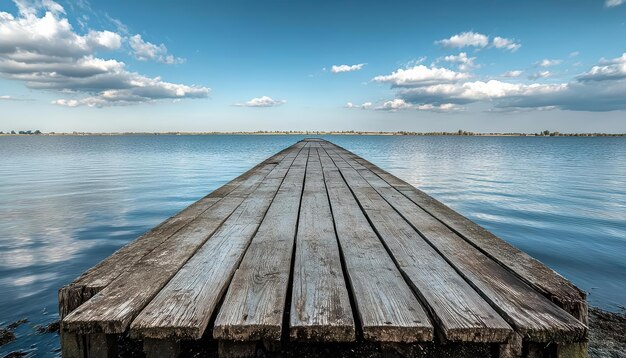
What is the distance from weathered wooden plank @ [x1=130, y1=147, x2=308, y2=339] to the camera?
1.50 metres

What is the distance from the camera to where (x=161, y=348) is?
158 centimetres

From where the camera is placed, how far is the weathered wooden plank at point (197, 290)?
1.50 metres

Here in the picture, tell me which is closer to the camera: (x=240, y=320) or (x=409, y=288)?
(x=240, y=320)

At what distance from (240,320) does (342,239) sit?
140 cm

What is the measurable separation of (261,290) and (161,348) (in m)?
0.52

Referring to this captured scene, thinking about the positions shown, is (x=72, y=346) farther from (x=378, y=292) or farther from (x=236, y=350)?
(x=378, y=292)

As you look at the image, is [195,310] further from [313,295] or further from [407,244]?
[407,244]

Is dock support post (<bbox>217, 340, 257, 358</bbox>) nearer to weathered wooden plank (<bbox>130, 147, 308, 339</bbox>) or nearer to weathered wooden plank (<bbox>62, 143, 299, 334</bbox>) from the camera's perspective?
weathered wooden plank (<bbox>130, 147, 308, 339</bbox>)

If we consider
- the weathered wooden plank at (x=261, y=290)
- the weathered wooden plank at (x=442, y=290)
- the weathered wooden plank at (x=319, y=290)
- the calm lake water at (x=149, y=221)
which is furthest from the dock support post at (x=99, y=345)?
the calm lake water at (x=149, y=221)

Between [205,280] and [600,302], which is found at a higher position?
[205,280]

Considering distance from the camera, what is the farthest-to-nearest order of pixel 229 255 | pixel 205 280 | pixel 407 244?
pixel 407 244
pixel 229 255
pixel 205 280

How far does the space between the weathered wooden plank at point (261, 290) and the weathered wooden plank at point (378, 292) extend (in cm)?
39

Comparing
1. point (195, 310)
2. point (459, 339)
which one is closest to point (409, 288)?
point (459, 339)

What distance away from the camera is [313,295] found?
179cm
